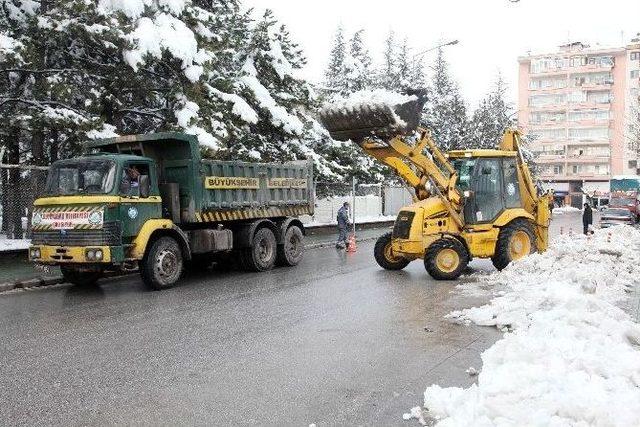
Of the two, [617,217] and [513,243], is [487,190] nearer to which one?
[513,243]

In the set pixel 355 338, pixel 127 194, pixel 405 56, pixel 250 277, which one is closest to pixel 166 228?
pixel 127 194

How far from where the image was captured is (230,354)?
6.76 metres

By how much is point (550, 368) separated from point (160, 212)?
858 centimetres

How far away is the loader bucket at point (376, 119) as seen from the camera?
11.6 metres

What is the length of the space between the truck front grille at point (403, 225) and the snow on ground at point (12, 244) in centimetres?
843

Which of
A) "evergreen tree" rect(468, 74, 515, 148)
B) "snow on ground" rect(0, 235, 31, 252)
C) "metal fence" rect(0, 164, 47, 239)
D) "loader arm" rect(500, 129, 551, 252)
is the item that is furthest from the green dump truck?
"evergreen tree" rect(468, 74, 515, 148)

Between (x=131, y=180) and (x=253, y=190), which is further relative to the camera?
(x=253, y=190)

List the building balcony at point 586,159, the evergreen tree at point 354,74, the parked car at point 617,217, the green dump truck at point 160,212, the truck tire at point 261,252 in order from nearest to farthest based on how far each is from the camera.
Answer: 1. the green dump truck at point 160,212
2. the truck tire at point 261,252
3. the parked car at point 617,217
4. the evergreen tree at point 354,74
5. the building balcony at point 586,159

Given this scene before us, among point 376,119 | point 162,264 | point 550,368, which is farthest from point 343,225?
point 550,368

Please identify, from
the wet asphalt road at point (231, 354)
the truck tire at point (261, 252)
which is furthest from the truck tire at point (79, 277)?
the truck tire at point (261, 252)

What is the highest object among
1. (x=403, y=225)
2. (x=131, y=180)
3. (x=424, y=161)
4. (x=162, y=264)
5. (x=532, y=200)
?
(x=424, y=161)

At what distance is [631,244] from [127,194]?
13984 millimetres

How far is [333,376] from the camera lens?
595 centimetres

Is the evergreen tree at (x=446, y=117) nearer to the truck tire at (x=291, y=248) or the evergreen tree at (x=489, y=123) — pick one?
the evergreen tree at (x=489, y=123)
